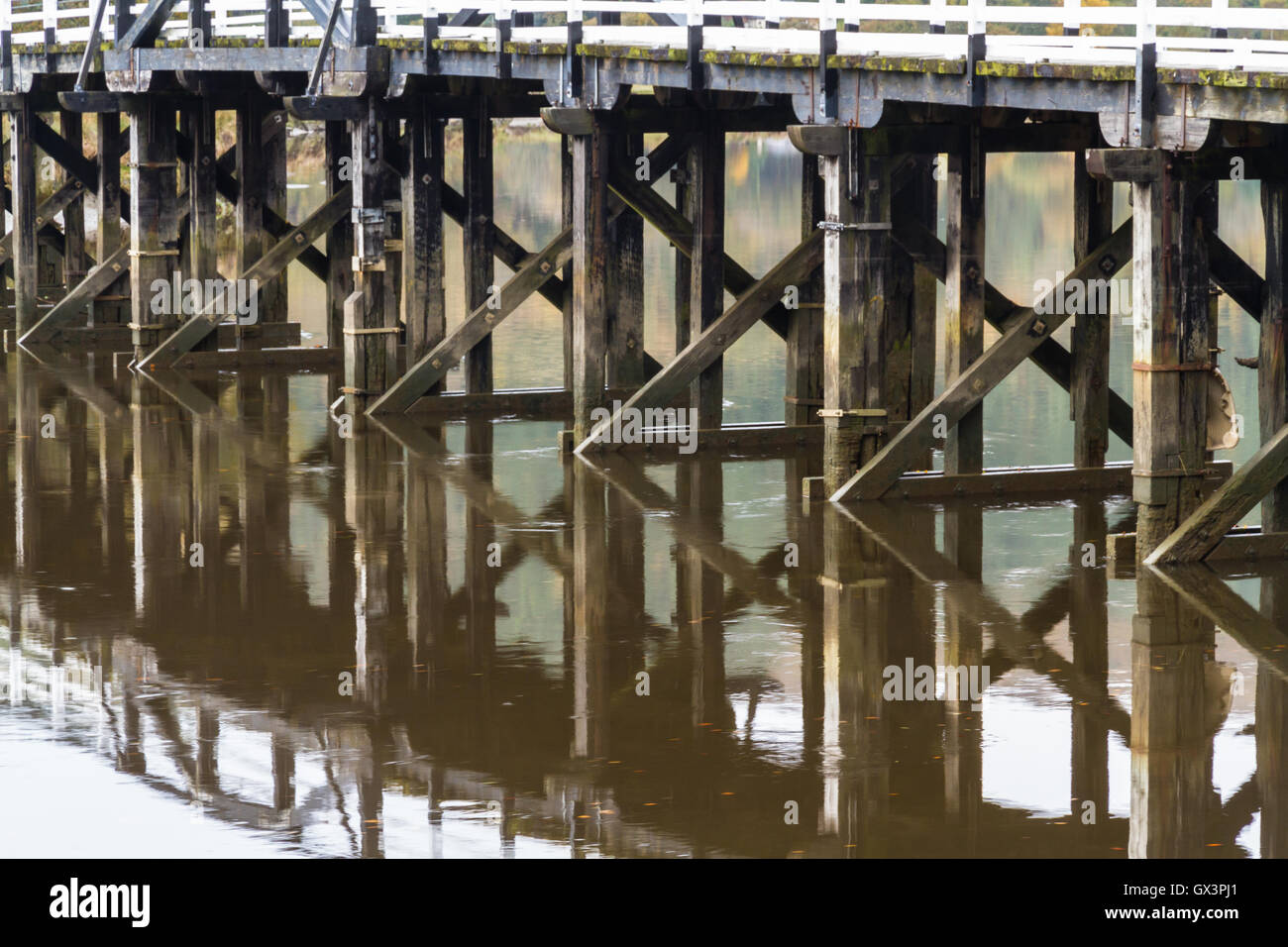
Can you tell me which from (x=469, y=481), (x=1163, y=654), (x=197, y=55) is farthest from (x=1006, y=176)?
(x=1163, y=654)

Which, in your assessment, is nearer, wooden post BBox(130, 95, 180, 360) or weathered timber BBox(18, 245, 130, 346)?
wooden post BBox(130, 95, 180, 360)

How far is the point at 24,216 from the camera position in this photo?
22.8m

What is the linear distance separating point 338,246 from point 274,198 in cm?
251

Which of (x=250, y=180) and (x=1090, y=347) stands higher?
(x=250, y=180)

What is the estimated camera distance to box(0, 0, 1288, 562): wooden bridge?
1144 centimetres

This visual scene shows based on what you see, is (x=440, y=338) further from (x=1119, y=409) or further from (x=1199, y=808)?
(x=1199, y=808)

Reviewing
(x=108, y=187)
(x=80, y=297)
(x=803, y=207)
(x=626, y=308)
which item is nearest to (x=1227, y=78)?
(x=803, y=207)

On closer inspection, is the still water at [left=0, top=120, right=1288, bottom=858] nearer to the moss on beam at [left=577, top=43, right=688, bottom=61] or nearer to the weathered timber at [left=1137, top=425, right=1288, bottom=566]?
the weathered timber at [left=1137, top=425, right=1288, bottom=566]

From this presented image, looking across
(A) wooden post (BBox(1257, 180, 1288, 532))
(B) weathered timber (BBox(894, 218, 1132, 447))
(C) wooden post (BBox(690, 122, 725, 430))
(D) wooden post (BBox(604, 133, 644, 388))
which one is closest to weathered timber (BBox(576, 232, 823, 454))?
(C) wooden post (BBox(690, 122, 725, 430))

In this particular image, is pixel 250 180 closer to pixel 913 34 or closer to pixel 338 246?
pixel 338 246

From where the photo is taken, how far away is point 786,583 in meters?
11.7

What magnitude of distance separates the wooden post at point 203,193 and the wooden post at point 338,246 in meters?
1.05

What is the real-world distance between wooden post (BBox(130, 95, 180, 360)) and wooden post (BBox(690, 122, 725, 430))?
A: 6.51 m

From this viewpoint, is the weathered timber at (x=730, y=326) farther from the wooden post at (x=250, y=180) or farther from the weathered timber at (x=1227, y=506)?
the wooden post at (x=250, y=180)
